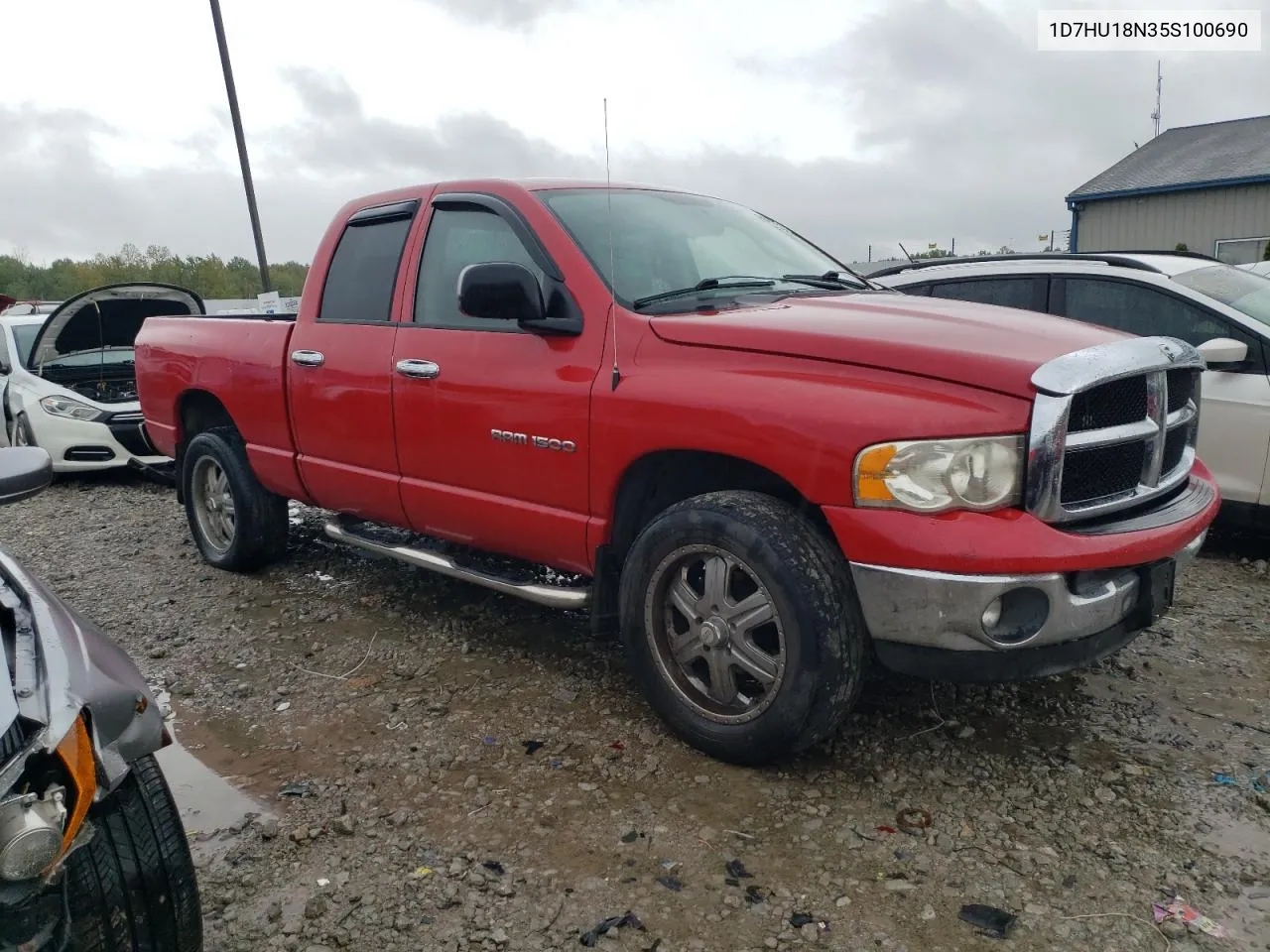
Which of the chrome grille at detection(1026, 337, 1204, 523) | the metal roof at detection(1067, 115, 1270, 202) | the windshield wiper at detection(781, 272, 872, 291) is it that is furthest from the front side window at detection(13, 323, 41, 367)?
the metal roof at detection(1067, 115, 1270, 202)

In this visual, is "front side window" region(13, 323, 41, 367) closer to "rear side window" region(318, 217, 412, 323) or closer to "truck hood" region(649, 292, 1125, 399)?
"rear side window" region(318, 217, 412, 323)

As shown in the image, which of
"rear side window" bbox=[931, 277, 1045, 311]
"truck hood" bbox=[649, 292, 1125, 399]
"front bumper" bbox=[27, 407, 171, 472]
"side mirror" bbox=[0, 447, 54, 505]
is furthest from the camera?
"front bumper" bbox=[27, 407, 171, 472]

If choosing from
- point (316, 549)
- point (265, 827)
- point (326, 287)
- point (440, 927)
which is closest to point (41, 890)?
point (440, 927)

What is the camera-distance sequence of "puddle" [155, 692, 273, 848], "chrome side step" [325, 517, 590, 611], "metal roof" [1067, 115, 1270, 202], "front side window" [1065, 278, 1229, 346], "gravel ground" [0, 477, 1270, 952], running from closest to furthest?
"gravel ground" [0, 477, 1270, 952]
"puddle" [155, 692, 273, 848]
"chrome side step" [325, 517, 590, 611]
"front side window" [1065, 278, 1229, 346]
"metal roof" [1067, 115, 1270, 202]

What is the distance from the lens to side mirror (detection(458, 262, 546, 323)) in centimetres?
346

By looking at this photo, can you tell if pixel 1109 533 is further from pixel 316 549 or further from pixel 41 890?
pixel 316 549

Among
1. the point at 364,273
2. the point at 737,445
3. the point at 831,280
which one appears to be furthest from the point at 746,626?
the point at 364,273

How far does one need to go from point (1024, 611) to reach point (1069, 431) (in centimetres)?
52

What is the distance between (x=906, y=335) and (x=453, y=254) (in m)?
2.04

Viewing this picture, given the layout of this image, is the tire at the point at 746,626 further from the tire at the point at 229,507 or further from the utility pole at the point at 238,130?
the utility pole at the point at 238,130

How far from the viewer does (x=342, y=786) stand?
3225mm

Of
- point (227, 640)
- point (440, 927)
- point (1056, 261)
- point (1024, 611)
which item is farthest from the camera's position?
point (1056, 261)

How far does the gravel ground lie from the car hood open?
18.1 ft

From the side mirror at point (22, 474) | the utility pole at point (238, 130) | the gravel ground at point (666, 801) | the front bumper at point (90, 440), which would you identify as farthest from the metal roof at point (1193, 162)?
the side mirror at point (22, 474)
